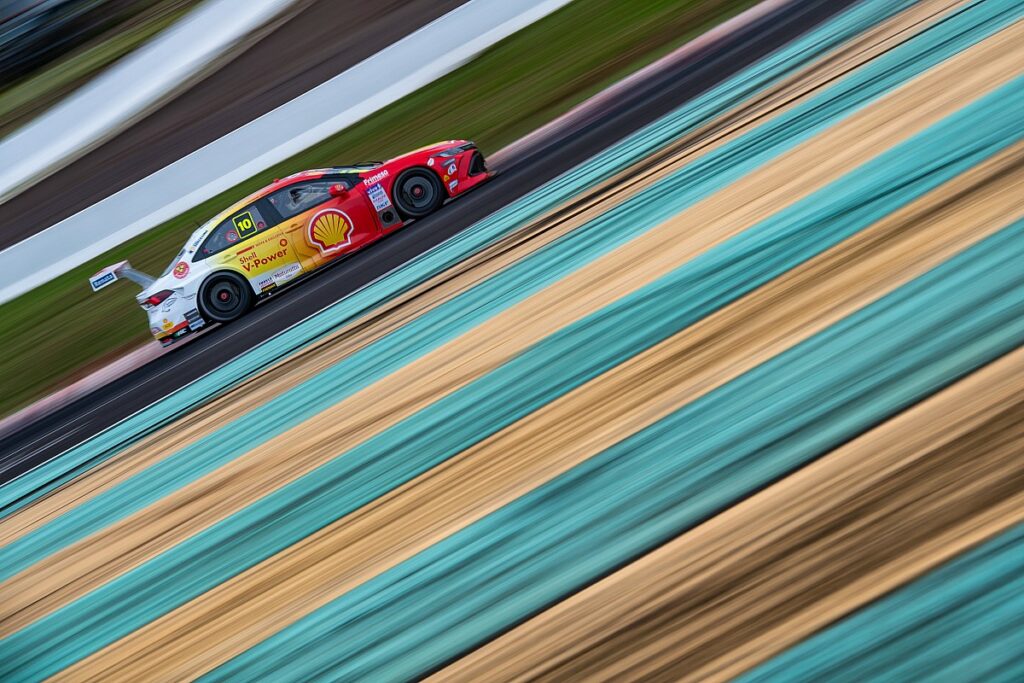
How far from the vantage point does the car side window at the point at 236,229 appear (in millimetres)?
10492

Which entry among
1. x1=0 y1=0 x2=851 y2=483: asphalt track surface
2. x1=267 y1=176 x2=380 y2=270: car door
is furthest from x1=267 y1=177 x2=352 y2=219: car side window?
x1=0 y1=0 x2=851 y2=483: asphalt track surface

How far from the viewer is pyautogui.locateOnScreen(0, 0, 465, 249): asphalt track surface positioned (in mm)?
15219

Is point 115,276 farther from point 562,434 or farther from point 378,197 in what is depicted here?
point 562,434

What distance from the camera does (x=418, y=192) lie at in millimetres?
10156

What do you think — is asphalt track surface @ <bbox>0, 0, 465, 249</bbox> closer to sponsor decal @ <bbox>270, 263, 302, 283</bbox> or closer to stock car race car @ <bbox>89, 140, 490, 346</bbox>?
stock car race car @ <bbox>89, 140, 490, 346</bbox>

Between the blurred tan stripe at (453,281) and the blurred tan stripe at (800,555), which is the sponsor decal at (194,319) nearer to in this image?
the blurred tan stripe at (453,281)

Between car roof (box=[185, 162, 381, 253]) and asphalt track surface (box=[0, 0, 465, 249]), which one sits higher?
asphalt track surface (box=[0, 0, 465, 249])

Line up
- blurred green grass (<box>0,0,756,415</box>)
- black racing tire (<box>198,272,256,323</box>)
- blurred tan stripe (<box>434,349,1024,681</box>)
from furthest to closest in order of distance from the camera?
blurred green grass (<box>0,0,756,415</box>) < black racing tire (<box>198,272,256,323</box>) < blurred tan stripe (<box>434,349,1024,681</box>)

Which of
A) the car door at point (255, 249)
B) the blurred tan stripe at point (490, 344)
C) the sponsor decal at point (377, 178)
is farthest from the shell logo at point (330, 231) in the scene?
the blurred tan stripe at point (490, 344)

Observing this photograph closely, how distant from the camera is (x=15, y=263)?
14930 mm

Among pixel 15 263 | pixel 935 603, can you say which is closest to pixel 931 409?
pixel 935 603

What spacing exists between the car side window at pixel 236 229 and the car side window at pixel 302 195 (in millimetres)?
220

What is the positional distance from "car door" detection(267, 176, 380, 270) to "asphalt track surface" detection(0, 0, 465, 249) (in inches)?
201

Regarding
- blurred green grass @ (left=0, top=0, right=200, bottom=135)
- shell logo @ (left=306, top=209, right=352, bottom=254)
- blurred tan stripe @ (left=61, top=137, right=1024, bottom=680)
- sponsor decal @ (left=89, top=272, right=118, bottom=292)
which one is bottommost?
blurred tan stripe @ (left=61, top=137, right=1024, bottom=680)
